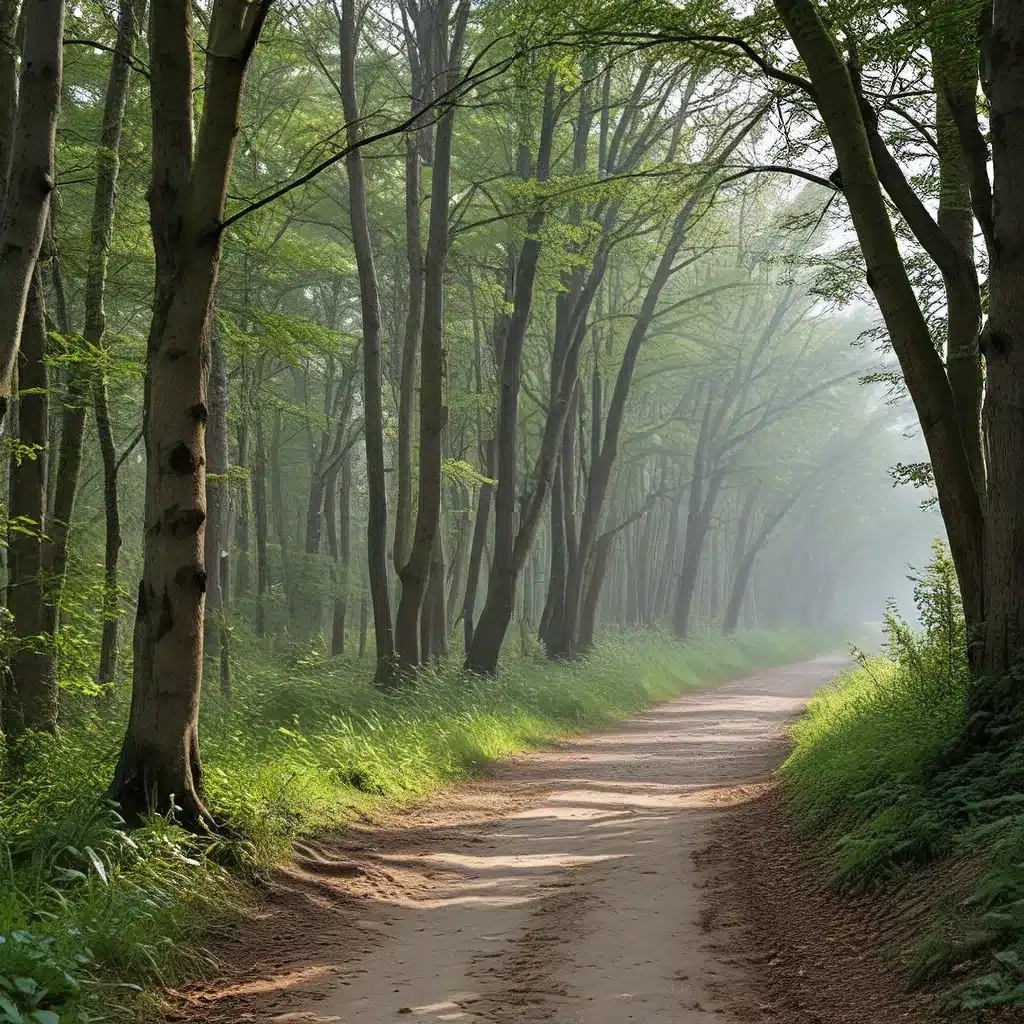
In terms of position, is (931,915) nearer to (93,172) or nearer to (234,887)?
(234,887)

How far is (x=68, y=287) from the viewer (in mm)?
17672

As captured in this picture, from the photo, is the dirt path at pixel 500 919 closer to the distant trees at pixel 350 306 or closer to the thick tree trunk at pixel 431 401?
the distant trees at pixel 350 306

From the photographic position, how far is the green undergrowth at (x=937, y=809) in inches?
175

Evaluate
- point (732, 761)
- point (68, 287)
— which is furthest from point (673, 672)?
point (68, 287)

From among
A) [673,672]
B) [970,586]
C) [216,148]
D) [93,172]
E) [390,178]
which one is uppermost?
[390,178]

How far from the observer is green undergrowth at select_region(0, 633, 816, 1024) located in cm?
463

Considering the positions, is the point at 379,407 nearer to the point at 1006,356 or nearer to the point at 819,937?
the point at 1006,356

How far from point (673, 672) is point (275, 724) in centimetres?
1791

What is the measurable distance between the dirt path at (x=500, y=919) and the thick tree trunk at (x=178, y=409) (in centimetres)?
114

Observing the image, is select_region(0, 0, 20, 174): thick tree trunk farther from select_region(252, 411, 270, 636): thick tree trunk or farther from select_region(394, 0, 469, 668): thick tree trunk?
select_region(252, 411, 270, 636): thick tree trunk

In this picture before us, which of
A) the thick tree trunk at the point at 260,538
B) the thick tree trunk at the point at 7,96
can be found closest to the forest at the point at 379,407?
the thick tree trunk at the point at 7,96

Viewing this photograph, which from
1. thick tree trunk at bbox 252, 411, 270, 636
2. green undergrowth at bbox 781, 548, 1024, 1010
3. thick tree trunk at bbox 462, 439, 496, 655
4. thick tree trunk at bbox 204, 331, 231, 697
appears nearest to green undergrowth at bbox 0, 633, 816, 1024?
thick tree trunk at bbox 204, 331, 231, 697

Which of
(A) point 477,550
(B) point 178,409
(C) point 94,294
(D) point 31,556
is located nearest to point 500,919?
(B) point 178,409

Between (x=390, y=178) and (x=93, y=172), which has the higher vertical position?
(x=390, y=178)
